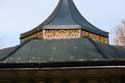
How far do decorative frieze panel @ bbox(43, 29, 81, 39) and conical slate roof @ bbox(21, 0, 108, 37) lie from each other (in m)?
0.38

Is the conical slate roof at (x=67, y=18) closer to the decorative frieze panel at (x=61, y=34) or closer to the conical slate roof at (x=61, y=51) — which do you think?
the decorative frieze panel at (x=61, y=34)

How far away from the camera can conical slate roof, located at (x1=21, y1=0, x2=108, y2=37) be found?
16.9 meters

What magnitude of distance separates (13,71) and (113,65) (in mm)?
2531

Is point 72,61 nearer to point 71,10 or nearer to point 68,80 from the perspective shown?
point 68,80

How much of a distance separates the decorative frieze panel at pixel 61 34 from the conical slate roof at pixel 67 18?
0.38 m

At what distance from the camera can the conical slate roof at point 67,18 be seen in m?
16.9

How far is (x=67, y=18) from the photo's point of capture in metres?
17.5

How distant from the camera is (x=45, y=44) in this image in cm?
1372

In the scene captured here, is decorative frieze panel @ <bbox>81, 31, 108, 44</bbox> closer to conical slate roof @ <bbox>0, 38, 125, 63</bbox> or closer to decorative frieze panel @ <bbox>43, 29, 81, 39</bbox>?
decorative frieze panel @ <bbox>43, 29, 81, 39</bbox>

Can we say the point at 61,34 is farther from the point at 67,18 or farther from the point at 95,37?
the point at 95,37

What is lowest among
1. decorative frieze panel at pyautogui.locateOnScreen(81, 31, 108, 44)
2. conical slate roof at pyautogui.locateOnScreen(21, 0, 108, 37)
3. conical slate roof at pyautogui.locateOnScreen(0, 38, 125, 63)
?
conical slate roof at pyautogui.locateOnScreen(0, 38, 125, 63)

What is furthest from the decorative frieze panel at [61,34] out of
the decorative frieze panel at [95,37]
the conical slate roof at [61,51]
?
the conical slate roof at [61,51]

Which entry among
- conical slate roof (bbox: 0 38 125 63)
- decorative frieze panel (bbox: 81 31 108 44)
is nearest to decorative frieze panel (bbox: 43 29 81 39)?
decorative frieze panel (bbox: 81 31 108 44)

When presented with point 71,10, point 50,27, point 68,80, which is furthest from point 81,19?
point 68,80
